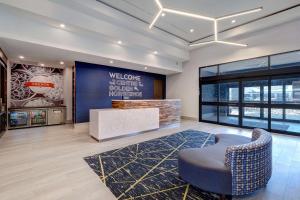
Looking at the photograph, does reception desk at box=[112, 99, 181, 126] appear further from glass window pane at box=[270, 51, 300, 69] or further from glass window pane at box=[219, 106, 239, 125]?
glass window pane at box=[270, 51, 300, 69]

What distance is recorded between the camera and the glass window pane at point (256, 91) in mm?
5745

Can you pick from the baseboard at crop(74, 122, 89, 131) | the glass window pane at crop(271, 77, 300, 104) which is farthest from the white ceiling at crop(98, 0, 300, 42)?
the baseboard at crop(74, 122, 89, 131)

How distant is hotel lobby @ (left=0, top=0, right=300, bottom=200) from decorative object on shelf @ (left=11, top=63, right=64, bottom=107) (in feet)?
0.15

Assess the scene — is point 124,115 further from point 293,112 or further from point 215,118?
point 293,112

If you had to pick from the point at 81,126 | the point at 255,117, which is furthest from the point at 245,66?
the point at 81,126

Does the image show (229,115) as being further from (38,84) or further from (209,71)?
(38,84)

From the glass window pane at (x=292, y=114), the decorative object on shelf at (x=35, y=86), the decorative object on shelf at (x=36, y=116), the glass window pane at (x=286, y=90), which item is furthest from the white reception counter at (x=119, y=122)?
the glass window pane at (x=292, y=114)

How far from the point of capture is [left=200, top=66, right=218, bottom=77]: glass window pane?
24.1 ft

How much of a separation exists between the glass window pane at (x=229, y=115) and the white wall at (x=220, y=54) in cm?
128

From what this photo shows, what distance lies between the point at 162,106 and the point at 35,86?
597 cm

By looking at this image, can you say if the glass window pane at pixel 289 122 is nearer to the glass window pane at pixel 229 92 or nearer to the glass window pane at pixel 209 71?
the glass window pane at pixel 229 92

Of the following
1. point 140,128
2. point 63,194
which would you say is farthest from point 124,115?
point 63,194

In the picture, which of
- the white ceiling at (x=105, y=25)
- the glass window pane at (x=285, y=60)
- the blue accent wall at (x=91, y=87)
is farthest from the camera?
the blue accent wall at (x=91, y=87)

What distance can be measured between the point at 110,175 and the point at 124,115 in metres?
2.54
